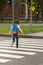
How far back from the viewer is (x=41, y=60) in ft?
35.8

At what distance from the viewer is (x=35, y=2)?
53844 millimetres

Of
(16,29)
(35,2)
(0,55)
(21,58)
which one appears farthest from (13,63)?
(35,2)

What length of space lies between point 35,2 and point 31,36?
32.2 metres

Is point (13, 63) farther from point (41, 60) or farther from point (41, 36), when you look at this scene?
point (41, 36)

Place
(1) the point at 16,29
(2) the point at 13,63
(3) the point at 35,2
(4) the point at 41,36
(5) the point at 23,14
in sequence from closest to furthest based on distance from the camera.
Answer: (2) the point at 13,63
(1) the point at 16,29
(4) the point at 41,36
(3) the point at 35,2
(5) the point at 23,14

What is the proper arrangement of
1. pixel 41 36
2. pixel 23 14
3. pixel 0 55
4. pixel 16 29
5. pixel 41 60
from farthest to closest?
pixel 23 14, pixel 41 36, pixel 16 29, pixel 0 55, pixel 41 60

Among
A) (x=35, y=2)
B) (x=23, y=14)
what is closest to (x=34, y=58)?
(x=35, y=2)

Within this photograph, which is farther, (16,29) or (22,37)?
(22,37)

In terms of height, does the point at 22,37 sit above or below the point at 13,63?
below

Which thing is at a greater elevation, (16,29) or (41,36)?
(16,29)

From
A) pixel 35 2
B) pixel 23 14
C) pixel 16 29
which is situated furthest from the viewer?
pixel 23 14

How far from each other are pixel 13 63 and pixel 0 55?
228 cm

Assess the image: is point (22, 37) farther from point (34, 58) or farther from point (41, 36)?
point (34, 58)

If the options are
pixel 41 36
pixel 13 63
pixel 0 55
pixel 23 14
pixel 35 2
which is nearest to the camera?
pixel 13 63
